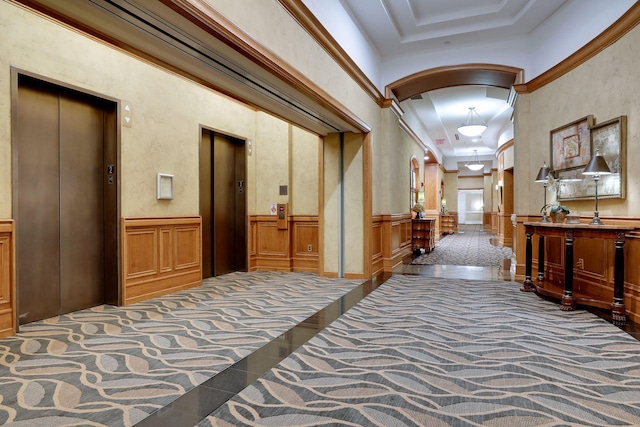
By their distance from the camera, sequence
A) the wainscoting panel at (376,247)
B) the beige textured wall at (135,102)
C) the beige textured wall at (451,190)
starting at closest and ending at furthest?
the beige textured wall at (135,102)
the wainscoting panel at (376,247)
the beige textured wall at (451,190)

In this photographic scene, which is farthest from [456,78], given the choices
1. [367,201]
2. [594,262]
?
[594,262]

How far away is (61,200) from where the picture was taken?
4.54 m

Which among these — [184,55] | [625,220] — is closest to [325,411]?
[184,55]

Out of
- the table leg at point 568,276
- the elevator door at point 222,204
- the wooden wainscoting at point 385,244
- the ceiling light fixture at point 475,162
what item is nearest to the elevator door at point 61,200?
the elevator door at point 222,204

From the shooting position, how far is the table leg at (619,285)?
4.14 m

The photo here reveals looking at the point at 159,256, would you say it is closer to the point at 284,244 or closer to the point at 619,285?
the point at 284,244

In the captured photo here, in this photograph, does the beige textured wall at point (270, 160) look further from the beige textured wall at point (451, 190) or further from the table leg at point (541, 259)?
the beige textured wall at point (451, 190)

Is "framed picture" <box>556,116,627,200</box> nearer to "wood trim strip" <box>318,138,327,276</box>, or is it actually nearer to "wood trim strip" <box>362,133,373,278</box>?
"wood trim strip" <box>362,133,373,278</box>

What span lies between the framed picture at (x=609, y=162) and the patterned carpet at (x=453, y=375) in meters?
1.58

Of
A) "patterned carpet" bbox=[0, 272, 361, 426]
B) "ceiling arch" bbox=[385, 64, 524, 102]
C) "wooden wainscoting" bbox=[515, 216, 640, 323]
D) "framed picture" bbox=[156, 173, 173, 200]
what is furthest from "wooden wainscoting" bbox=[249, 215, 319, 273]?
"wooden wainscoting" bbox=[515, 216, 640, 323]

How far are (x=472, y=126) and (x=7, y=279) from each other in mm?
11057

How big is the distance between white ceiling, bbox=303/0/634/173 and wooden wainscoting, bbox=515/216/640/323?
2666 millimetres

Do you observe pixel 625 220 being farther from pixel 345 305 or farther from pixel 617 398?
pixel 345 305

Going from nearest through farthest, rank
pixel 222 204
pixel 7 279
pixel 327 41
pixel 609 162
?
1. pixel 7 279
2. pixel 609 162
3. pixel 327 41
4. pixel 222 204
